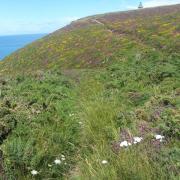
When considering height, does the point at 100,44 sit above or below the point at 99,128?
below

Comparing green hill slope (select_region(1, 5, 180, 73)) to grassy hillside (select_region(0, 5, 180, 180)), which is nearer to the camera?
grassy hillside (select_region(0, 5, 180, 180))

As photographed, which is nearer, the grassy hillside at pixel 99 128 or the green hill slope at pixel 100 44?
the grassy hillside at pixel 99 128

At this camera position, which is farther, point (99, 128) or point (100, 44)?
point (100, 44)

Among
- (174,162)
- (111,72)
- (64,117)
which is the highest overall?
(174,162)

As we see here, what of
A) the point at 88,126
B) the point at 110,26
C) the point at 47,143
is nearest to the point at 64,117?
the point at 88,126

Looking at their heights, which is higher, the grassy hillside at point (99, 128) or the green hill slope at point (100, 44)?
the grassy hillside at point (99, 128)

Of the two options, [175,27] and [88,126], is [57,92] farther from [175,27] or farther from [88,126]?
[175,27]

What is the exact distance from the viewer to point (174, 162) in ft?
20.5

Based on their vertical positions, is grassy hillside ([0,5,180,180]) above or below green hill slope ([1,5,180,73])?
above

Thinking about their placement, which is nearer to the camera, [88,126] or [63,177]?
[63,177]

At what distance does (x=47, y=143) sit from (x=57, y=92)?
6855 mm

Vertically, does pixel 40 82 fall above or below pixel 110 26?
above

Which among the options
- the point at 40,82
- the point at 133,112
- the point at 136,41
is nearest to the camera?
the point at 133,112

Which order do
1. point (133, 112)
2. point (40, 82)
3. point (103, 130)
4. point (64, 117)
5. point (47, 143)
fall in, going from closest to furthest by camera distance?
point (47, 143)
point (103, 130)
point (133, 112)
point (64, 117)
point (40, 82)
